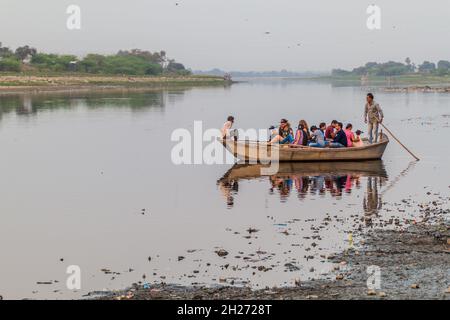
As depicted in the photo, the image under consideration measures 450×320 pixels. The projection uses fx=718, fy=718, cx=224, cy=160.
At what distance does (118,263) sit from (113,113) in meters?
55.3

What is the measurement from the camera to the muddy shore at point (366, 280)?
12523 millimetres

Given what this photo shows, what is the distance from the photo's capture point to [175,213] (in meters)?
21.6

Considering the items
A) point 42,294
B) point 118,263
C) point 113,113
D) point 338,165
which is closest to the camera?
point 42,294

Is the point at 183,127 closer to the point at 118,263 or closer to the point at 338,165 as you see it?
the point at 338,165

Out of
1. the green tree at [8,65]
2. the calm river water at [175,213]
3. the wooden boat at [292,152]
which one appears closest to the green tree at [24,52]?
the green tree at [8,65]

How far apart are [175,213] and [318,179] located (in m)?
7.63

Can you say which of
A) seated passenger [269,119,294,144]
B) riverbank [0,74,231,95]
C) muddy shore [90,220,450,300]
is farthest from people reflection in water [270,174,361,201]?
riverbank [0,74,231,95]

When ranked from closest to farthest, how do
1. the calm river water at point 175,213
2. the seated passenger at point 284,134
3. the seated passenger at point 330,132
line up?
the calm river water at point 175,213
the seated passenger at point 284,134
the seated passenger at point 330,132

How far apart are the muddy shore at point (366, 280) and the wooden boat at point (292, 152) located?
44.7 feet

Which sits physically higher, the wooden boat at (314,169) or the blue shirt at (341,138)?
the blue shirt at (341,138)

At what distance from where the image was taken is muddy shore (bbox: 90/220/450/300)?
12.5 meters

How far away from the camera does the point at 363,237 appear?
17.5 metres

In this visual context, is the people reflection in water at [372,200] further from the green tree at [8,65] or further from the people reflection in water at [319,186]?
the green tree at [8,65]
